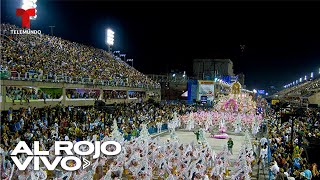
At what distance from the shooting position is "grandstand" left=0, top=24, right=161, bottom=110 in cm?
2607

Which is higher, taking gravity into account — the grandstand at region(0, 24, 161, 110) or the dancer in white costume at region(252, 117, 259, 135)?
the grandstand at region(0, 24, 161, 110)

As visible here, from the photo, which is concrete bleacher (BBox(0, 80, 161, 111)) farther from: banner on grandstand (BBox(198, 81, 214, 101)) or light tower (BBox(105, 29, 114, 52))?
light tower (BBox(105, 29, 114, 52))

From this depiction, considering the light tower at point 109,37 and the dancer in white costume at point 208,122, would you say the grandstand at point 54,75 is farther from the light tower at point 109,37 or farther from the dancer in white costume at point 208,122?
the light tower at point 109,37

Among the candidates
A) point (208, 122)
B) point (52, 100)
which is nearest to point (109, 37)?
point (208, 122)

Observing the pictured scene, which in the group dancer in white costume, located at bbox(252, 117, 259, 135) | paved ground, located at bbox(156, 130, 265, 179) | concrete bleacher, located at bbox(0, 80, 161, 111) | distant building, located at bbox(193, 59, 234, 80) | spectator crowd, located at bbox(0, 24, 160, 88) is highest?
distant building, located at bbox(193, 59, 234, 80)

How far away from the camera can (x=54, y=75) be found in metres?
31.2

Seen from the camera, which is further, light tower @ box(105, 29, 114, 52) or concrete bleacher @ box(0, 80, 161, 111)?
light tower @ box(105, 29, 114, 52)

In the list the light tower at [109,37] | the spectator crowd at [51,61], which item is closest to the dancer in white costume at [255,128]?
the spectator crowd at [51,61]

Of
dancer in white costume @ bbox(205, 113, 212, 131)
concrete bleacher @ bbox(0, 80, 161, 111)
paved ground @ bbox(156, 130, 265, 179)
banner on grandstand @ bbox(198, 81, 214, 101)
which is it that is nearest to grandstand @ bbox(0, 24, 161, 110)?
concrete bleacher @ bbox(0, 80, 161, 111)

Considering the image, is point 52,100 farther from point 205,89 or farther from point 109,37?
point 109,37

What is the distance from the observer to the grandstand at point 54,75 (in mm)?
26073

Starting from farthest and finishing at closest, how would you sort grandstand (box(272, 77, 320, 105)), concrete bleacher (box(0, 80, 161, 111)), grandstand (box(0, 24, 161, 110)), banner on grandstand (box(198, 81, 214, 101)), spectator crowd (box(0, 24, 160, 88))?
banner on grandstand (box(198, 81, 214, 101)) < grandstand (box(272, 77, 320, 105)) < spectator crowd (box(0, 24, 160, 88)) < grandstand (box(0, 24, 161, 110)) < concrete bleacher (box(0, 80, 161, 111))


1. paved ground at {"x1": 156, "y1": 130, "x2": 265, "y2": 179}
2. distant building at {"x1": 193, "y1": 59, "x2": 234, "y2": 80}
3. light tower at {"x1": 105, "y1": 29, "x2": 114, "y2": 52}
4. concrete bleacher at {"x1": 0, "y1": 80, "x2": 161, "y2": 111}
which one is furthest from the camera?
distant building at {"x1": 193, "y1": 59, "x2": 234, "y2": 80}

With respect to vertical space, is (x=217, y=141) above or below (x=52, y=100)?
below
